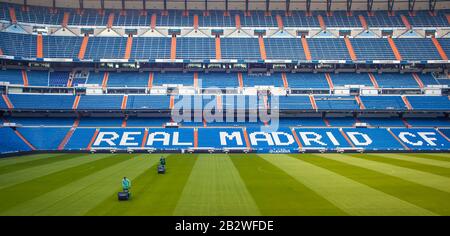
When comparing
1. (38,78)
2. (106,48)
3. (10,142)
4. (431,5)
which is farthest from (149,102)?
(431,5)

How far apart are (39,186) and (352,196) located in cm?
1732

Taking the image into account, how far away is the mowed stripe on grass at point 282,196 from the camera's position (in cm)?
1409

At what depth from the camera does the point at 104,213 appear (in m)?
13.8

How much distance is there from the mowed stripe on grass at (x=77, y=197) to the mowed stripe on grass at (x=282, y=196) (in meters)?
7.65

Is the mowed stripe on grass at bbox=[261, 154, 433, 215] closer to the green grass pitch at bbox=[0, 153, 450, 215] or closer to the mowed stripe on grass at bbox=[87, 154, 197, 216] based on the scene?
the green grass pitch at bbox=[0, 153, 450, 215]

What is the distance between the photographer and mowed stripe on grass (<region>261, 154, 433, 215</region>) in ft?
46.0

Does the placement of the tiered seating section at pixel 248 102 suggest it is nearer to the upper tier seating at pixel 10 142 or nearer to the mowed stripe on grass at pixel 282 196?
the upper tier seating at pixel 10 142

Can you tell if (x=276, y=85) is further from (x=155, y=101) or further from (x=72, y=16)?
(x=72, y=16)

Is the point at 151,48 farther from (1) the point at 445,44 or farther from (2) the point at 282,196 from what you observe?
(1) the point at 445,44

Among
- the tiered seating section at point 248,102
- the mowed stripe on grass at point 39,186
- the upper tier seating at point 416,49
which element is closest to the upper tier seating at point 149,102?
the tiered seating section at point 248,102

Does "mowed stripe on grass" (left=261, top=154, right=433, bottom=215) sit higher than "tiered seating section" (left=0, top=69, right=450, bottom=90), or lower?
lower

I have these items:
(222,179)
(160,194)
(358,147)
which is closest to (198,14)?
(358,147)

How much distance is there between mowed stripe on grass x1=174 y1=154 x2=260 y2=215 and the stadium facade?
20.7 m

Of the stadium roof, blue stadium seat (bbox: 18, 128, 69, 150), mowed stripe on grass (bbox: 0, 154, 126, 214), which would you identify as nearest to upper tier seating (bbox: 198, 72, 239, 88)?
the stadium roof
